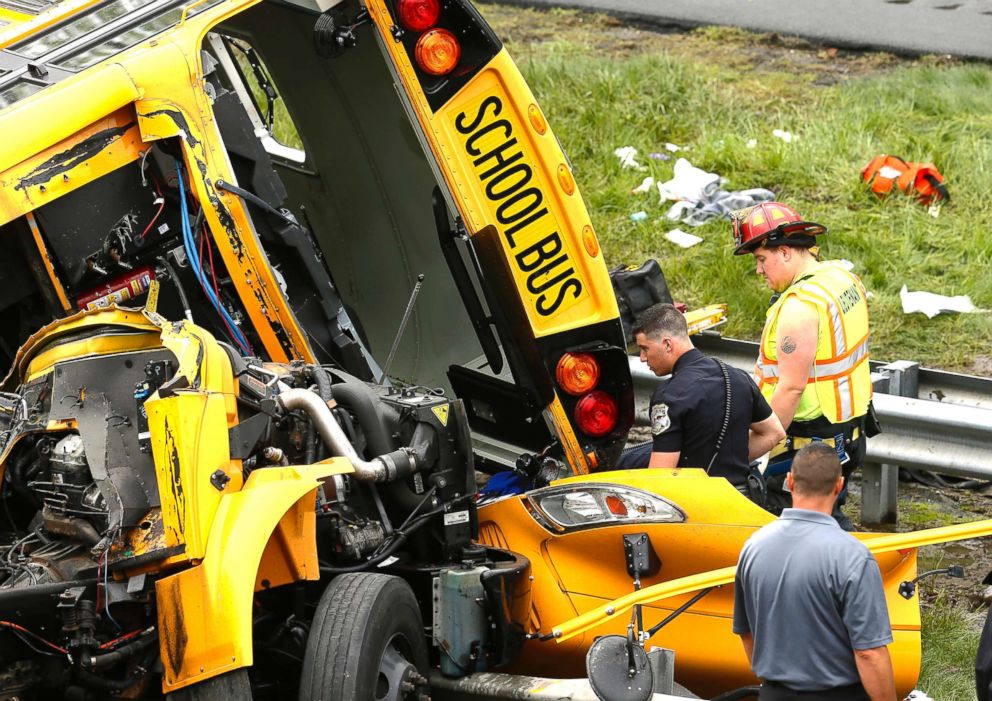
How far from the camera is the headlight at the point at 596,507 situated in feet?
16.9

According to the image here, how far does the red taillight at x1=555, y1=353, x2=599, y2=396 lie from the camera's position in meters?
5.74

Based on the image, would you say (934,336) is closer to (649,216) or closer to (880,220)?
(880,220)

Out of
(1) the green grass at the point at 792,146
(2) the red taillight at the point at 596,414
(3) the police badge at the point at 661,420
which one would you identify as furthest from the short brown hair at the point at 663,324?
(1) the green grass at the point at 792,146

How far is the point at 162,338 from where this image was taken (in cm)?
454

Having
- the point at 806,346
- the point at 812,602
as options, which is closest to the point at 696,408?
the point at 806,346

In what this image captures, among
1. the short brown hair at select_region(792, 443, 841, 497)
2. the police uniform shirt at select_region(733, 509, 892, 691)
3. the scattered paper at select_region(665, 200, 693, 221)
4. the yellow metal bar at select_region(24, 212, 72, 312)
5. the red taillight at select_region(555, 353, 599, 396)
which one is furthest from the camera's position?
the scattered paper at select_region(665, 200, 693, 221)

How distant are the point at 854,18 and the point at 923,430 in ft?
18.7

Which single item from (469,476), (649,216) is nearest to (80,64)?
(469,476)

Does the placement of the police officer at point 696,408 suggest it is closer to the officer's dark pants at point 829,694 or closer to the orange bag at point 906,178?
the officer's dark pants at point 829,694

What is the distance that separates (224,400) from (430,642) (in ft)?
4.17

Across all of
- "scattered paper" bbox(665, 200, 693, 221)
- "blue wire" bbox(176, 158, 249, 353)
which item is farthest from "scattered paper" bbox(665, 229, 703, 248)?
"blue wire" bbox(176, 158, 249, 353)

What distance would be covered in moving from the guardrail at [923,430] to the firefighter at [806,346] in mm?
439

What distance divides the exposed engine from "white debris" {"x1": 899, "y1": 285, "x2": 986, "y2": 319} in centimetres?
375

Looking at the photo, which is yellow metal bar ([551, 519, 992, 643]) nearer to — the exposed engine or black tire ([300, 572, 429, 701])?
black tire ([300, 572, 429, 701])
